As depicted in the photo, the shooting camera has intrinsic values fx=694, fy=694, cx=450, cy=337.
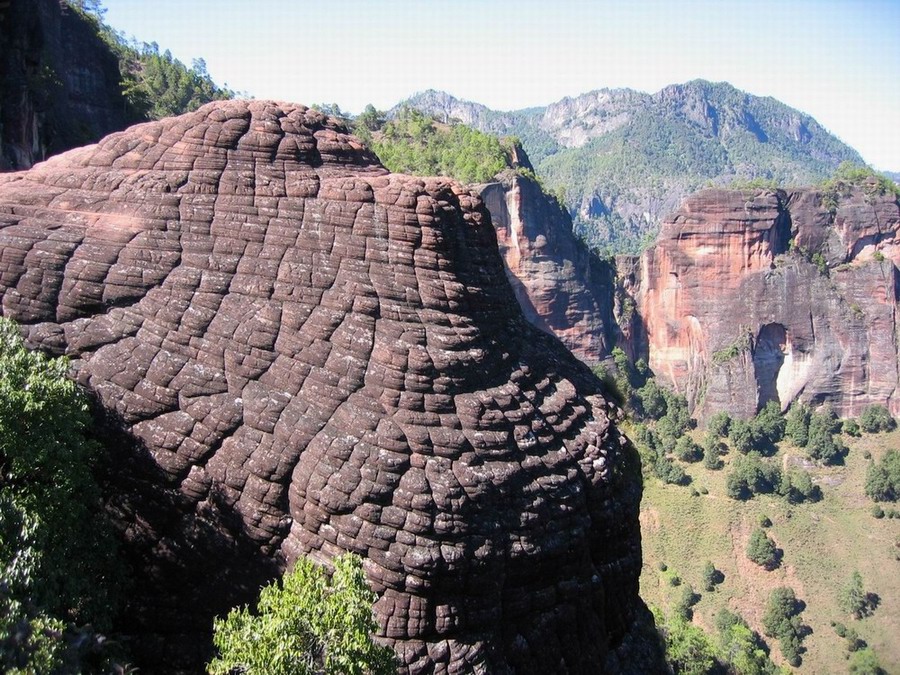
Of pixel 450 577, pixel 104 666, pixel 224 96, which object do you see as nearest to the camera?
pixel 104 666

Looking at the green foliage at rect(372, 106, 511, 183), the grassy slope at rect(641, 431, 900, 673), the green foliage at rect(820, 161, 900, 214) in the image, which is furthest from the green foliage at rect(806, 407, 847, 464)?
the green foliage at rect(372, 106, 511, 183)

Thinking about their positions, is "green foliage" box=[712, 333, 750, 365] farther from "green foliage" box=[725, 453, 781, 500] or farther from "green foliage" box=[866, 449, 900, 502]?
"green foliage" box=[866, 449, 900, 502]

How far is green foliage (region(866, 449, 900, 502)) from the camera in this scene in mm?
62938

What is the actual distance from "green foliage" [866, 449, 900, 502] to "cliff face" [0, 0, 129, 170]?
69.1m

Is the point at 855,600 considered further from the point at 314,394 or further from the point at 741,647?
the point at 314,394

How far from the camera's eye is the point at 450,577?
1141cm

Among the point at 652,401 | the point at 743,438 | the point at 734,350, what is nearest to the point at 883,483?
the point at 743,438

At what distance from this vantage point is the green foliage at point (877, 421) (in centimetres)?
7538

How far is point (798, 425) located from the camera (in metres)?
76.2

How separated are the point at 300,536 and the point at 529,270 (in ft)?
232

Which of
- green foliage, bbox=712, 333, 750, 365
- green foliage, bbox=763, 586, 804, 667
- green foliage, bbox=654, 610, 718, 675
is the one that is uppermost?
green foliage, bbox=712, 333, 750, 365

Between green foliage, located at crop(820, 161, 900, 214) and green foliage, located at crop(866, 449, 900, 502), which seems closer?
green foliage, located at crop(866, 449, 900, 502)

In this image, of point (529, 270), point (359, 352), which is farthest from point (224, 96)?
point (359, 352)

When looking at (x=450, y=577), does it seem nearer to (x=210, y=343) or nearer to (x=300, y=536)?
(x=300, y=536)
